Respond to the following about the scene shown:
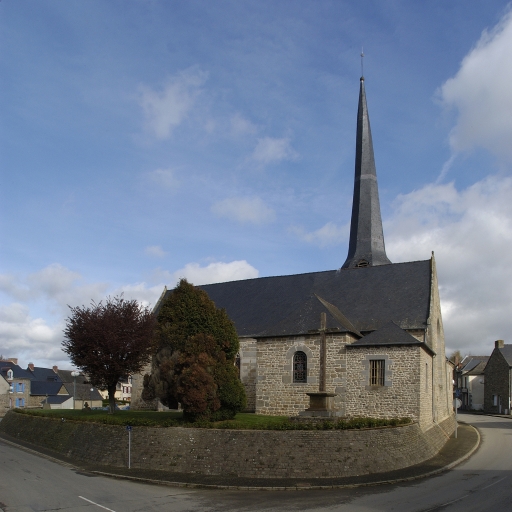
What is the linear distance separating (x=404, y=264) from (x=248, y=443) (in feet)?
52.1

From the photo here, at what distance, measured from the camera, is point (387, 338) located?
72.3ft

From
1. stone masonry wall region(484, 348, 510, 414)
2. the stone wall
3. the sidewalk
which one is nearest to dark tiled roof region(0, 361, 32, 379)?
the sidewalk

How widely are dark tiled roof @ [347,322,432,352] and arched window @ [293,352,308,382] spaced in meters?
2.17

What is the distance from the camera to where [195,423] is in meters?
18.5

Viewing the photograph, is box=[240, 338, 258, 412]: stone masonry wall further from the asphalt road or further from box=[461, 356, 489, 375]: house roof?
box=[461, 356, 489, 375]: house roof

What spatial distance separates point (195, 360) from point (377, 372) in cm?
827

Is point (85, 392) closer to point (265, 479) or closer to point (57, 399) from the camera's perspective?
point (57, 399)

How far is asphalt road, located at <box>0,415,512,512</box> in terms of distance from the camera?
1273cm

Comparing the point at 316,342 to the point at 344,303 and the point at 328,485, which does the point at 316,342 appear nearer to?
the point at 344,303

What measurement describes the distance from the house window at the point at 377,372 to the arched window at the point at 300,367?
2.95 metres

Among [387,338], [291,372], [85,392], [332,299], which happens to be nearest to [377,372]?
[387,338]

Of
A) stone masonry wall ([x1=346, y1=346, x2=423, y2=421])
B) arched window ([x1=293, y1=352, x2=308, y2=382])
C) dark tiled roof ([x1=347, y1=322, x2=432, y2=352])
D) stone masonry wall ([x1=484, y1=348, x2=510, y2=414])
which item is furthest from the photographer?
stone masonry wall ([x1=484, y1=348, x2=510, y2=414])

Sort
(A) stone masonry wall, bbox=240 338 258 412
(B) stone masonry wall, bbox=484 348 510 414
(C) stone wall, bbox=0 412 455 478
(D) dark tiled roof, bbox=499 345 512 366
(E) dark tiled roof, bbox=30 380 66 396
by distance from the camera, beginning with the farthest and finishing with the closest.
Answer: (E) dark tiled roof, bbox=30 380 66 396 → (B) stone masonry wall, bbox=484 348 510 414 → (D) dark tiled roof, bbox=499 345 512 366 → (A) stone masonry wall, bbox=240 338 258 412 → (C) stone wall, bbox=0 412 455 478

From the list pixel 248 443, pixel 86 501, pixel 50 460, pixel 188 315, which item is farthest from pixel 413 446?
pixel 50 460
